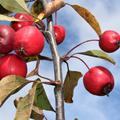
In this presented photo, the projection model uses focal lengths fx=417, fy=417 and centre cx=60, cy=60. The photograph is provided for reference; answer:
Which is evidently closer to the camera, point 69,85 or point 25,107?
point 25,107

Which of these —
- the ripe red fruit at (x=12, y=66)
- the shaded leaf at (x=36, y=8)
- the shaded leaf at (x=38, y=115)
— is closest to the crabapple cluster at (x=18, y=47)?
the ripe red fruit at (x=12, y=66)

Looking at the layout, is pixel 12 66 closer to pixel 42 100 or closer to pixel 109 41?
pixel 42 100

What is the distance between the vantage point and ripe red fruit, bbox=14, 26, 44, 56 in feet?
11.1

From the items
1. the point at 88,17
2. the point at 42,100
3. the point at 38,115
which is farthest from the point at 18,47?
the point at 38,115

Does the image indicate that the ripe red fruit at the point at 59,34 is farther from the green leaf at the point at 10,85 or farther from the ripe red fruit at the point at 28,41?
the green leaf at the point at 10,85

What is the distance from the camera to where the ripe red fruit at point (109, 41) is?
4055 millimetres

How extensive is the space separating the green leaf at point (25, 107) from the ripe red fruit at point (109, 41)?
3.20ft

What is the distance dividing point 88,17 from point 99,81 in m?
0.69

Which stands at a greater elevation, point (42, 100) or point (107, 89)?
point (107, 89)

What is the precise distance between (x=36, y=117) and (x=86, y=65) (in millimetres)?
840

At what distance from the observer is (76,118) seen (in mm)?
4012

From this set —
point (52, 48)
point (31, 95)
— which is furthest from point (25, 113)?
point (52, 48)

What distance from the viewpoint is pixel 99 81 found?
12.7ft

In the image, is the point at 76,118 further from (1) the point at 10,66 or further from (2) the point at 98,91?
(1) the point at 10,66
